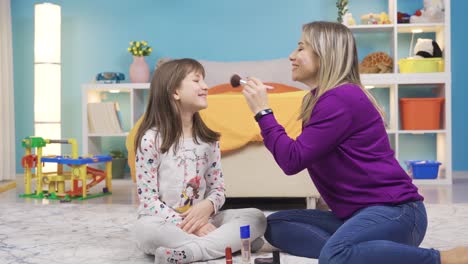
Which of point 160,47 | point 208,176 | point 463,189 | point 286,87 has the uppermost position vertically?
point 160,47

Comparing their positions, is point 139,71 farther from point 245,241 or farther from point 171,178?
point 245,241

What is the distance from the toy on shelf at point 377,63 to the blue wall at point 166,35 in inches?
11.3

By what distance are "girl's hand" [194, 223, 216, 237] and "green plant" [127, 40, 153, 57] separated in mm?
2792

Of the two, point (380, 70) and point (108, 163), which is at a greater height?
point (380, 70)

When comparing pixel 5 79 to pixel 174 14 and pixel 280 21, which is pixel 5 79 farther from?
pixel 280 21

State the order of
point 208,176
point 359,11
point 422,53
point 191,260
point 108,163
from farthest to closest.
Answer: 1. point 359,11
2. point 422,53
3. point 108,163
4. point 208,176
5. point 191,260

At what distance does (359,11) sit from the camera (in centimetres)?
473

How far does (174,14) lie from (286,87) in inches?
53.8

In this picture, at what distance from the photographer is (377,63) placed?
4387 mm

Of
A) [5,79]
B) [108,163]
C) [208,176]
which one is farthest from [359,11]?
[208,176]

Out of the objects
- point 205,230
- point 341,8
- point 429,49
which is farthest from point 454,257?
point 341,8

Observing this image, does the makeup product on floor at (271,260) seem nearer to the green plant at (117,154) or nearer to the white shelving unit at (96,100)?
the white shelving unit at (96,100)

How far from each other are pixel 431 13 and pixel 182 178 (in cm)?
293

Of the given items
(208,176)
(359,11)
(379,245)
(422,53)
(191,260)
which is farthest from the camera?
(359,11)
